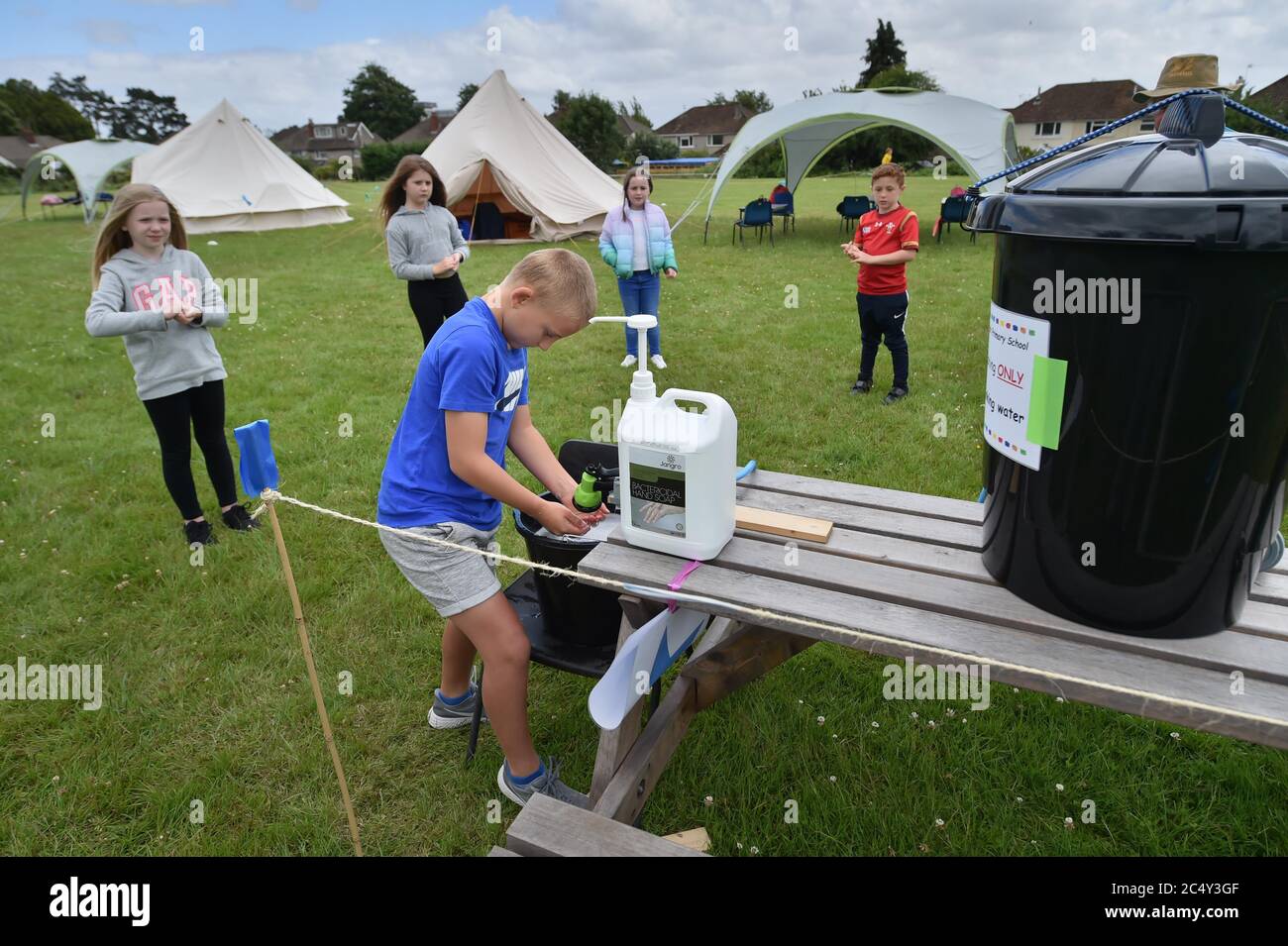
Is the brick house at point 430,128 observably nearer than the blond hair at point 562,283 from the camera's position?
No

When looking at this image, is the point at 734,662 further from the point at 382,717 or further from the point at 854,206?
the point at 854,206

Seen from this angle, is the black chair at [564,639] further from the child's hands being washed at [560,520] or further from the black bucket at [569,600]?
the child's hands being washed at [560,520]

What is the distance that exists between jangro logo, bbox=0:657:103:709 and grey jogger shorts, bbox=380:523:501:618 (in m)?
1.76

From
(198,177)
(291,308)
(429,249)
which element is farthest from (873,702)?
(198,177)

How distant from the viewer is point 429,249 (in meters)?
5.38

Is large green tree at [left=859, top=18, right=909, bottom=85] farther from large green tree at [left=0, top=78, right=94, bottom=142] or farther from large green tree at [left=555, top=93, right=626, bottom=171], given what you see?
large green tree at [left=0, top=78, right=94, bottom=142]

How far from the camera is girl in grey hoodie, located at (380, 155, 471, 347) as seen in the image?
209 inches

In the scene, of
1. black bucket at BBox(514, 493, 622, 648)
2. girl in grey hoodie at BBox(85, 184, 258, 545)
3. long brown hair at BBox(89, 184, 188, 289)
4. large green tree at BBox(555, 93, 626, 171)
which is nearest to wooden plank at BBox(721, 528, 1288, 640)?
black bucket at BBox(514, 493, 622, 648)

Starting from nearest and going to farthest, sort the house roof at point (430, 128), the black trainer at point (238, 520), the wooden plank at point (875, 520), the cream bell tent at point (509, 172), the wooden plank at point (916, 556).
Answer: the wooden plank at point (916, 556), the wooden plank at point (875, 520), the black trainer at point (238, 520), the cream bell tent at point (509, 172), the house roof at point (430, 128)

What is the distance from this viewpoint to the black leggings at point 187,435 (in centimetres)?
379

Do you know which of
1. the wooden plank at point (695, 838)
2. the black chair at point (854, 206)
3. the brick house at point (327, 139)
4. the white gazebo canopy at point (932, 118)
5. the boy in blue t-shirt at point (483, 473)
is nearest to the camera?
the boy in blue t-shirt at point (483, 473)

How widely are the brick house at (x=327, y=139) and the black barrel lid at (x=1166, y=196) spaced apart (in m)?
77.4

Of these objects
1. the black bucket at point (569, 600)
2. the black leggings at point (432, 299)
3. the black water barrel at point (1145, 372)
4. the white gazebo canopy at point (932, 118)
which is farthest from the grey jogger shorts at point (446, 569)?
the white gazebo canopy at point (932, 118)
